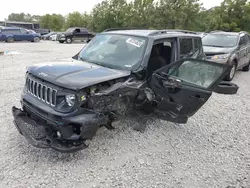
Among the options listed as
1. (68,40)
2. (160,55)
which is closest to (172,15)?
(68,40)

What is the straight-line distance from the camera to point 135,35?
409 centimetres

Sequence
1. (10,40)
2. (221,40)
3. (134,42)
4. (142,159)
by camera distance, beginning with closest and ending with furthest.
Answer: (142,159) → (134,42) → (221,40) → (10,40)

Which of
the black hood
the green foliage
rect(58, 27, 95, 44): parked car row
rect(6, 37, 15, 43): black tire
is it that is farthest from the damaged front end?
the green foliage

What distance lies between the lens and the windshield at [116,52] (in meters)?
3.72

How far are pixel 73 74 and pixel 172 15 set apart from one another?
34766mm

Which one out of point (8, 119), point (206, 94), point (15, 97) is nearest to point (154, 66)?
point (206, 94)

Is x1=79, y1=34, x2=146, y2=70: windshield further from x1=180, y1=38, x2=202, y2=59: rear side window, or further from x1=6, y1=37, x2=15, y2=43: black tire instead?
x1=6, y1=37, x2=15, y2=43: black tire

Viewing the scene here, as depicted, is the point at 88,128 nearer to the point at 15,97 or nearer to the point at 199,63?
the point at 199,63

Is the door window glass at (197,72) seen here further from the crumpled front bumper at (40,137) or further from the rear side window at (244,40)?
the rear side window at (244,40)

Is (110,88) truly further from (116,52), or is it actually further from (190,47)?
(190,47)

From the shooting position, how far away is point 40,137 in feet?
9.26

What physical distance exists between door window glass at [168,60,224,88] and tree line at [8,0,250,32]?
30.3 metres

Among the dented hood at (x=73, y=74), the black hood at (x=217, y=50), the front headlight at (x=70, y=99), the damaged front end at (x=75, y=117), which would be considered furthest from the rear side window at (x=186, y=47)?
the black hood at (x=217, y=50)

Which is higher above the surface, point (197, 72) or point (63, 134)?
point (197, 72)
